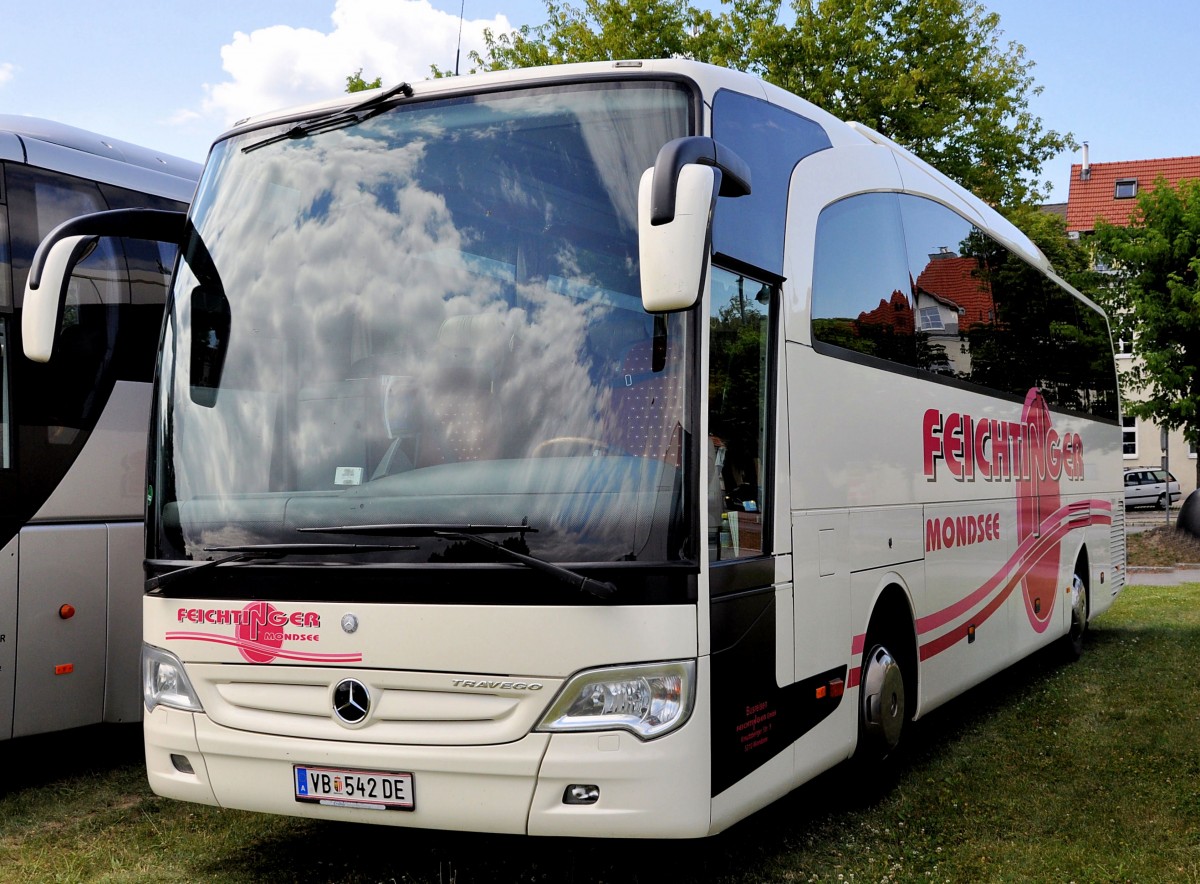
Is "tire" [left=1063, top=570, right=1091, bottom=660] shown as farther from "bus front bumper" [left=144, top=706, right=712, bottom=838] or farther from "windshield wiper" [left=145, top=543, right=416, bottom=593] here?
"windshield wiper" [left=145, top=543, right=416, bottom=593]

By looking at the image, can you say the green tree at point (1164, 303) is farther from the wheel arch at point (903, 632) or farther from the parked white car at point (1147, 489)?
the wheel arch at point (903, 632)

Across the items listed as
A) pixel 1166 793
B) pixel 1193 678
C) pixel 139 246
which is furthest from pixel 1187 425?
pixel 139 246

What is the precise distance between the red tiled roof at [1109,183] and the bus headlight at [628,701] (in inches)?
2308

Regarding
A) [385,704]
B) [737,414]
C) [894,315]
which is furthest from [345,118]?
[894,315]

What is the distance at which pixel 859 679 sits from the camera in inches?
248

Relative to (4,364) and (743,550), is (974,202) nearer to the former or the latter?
(743,550)

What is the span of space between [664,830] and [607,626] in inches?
28.9

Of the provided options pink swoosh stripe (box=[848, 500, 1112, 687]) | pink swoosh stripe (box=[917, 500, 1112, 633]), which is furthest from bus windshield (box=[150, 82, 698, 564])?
pink swoosh stripe (box=[917, 500, 1112, 633])

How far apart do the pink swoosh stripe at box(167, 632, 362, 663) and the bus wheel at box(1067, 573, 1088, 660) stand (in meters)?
8.33

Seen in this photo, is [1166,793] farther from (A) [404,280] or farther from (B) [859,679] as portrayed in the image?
(A) [404,280]

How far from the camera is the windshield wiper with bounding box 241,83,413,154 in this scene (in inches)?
214

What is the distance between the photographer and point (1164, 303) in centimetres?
2822

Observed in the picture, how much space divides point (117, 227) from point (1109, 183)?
6236 centimetres

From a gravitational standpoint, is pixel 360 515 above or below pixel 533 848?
above
